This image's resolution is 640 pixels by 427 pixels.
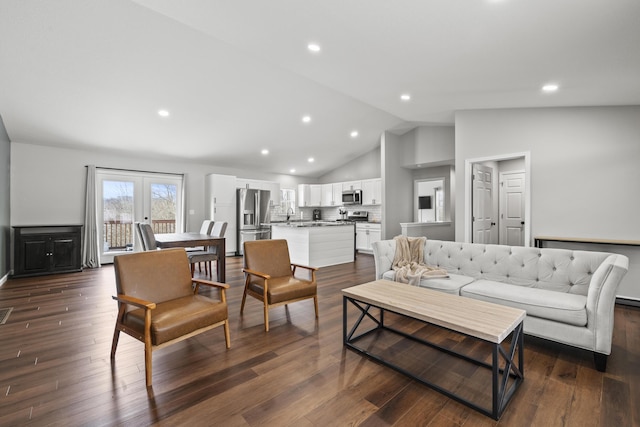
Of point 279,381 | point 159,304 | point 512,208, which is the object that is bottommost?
point 279,381

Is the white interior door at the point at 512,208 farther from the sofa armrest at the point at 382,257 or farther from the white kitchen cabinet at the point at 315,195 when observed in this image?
the white kitchen cabinet at the point at 315,195

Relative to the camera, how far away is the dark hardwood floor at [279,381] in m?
1.61

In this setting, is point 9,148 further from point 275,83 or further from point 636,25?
point 636,25

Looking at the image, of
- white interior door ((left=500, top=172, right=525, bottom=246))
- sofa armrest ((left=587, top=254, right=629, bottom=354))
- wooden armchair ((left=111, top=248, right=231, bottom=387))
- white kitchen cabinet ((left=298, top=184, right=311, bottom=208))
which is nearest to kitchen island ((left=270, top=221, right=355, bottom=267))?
white kitchen cabinet ((left=298, top=184, right=311, bottom=208))

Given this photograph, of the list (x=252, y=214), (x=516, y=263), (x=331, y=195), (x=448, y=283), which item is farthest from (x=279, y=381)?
(x=331, y=195)

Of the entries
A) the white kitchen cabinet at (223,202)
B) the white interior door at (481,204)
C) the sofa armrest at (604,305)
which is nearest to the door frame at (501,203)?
the white interior door at (481,204)

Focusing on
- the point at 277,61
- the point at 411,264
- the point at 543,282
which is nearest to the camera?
the point at 543,282

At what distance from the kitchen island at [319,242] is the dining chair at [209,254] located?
4.77 feet

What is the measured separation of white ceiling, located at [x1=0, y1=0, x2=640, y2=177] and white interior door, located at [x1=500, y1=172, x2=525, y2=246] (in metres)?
2.70

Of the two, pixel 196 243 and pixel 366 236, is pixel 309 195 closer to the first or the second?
pixel 366 236

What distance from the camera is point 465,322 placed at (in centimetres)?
182

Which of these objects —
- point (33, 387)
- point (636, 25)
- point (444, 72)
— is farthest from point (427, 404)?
point (444, 72)

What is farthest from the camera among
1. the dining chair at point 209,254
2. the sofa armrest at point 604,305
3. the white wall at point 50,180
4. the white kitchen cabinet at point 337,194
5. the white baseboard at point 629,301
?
the white kitchen cabinet at point 337,194

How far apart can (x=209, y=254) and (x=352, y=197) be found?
15.6 feet
